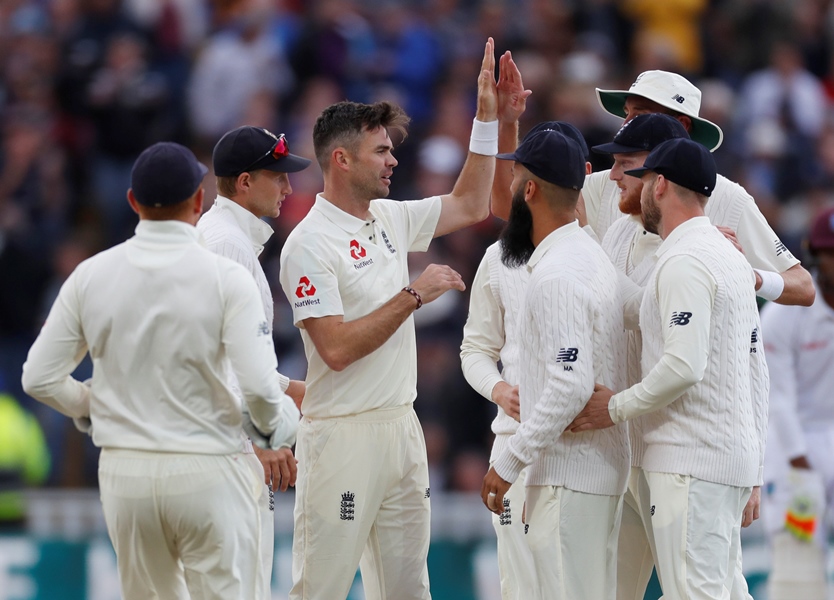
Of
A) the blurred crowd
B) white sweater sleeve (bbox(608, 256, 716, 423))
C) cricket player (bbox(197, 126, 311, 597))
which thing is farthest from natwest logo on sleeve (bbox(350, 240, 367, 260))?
the blurred crowd

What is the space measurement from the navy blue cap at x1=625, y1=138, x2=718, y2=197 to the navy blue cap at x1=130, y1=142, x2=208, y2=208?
6.13ft

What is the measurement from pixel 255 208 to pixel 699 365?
208 cm

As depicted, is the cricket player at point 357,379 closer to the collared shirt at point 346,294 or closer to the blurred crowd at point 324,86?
the collared shirt at point 346,294

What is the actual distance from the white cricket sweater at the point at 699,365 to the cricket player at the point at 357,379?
995mm

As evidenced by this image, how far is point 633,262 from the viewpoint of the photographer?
587 cm

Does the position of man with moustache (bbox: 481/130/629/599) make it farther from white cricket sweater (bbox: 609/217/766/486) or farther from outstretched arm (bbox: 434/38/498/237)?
outstretched arm (bbox: 434/38/498/237)

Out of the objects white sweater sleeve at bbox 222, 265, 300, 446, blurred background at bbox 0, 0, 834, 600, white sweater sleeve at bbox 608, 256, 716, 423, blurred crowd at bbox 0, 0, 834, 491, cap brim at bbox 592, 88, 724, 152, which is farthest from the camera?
blurred crowd at bbox 0, 0, 834, 491

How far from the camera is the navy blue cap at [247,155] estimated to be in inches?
224

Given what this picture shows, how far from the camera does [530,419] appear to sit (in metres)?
5.19

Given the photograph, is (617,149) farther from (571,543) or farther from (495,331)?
(571,543)

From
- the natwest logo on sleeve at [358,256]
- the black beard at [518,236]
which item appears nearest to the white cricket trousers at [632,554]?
the black beard at [518,236]

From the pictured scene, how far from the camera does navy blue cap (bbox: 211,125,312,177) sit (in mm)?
5684

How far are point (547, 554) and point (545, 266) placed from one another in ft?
3.79

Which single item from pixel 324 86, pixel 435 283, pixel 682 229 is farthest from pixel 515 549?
pixel 324 86
